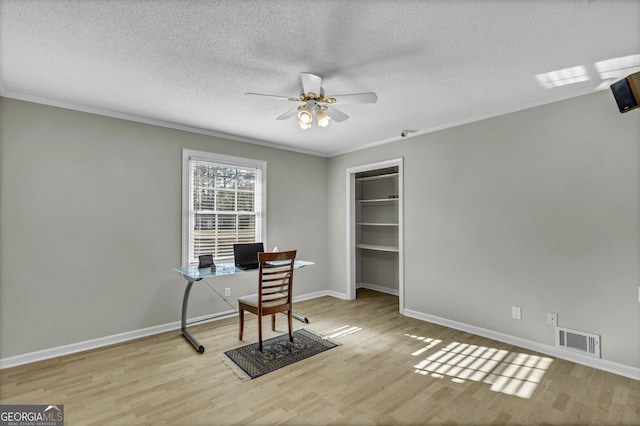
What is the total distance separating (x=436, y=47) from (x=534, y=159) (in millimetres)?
1855

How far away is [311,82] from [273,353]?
2.63 meters

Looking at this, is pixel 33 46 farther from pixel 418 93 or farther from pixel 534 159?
pixel 534 159

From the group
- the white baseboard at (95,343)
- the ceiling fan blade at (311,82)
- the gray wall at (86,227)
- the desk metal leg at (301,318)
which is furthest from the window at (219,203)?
the ceiling fan blade at (311,82)

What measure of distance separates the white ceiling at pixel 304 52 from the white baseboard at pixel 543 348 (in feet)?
8.23

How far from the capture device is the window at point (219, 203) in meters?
3.99

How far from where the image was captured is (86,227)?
3256 mm

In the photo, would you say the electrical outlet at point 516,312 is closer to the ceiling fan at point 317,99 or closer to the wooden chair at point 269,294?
the wooden chair at point 269,294

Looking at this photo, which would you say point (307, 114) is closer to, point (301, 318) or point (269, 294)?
point (269, 294)

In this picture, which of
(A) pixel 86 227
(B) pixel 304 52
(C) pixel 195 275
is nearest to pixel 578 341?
(B) pixel 304 52

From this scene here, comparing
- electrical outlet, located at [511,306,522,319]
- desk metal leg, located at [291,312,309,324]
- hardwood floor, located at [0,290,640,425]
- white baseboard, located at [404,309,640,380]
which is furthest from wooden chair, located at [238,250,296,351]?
electrical outlet, located at [511,306,522,319]

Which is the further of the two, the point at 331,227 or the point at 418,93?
the point at 331,227

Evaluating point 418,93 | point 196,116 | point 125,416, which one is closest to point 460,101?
point 418,93

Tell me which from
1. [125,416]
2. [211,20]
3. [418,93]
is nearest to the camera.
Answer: [211,20]

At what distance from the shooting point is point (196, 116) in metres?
3.57
